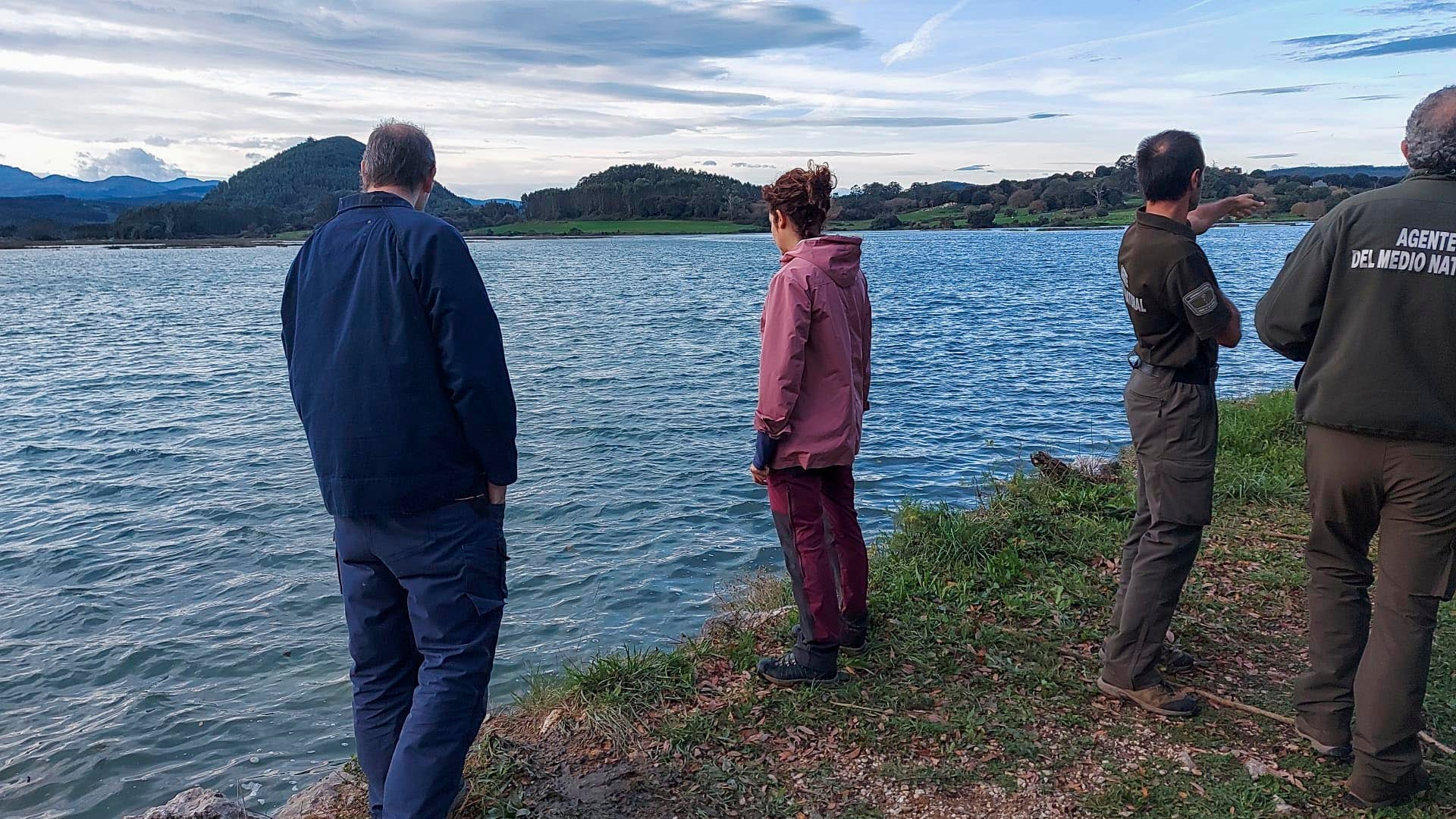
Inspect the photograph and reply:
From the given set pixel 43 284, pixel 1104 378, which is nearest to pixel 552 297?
pixel 1104 378

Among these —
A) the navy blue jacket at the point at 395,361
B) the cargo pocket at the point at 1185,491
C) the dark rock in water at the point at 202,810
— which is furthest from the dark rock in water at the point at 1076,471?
the dark rock in water at the point at 202,810

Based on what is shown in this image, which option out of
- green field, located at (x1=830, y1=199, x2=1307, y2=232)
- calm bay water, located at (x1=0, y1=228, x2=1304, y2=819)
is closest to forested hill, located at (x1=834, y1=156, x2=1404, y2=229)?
green field, located at (x1=830, y1=199, x2=1307, y2=232)

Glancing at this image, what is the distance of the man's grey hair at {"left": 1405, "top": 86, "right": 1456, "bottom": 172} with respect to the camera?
150 inches

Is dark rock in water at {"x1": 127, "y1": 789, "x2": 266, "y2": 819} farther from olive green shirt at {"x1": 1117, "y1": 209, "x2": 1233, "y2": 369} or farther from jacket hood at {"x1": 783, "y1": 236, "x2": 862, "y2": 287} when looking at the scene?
olive green shirt at {"x1": 1117, "y1": 209, "x2": 1233, "y2": 369}

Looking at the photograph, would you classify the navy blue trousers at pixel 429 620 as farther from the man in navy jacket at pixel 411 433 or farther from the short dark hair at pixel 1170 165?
the short dark hair at pixel 1170 165

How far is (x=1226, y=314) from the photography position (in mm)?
4414

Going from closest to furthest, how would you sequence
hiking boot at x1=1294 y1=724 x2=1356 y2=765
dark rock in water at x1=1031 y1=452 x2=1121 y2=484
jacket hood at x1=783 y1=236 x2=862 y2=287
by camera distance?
hiking boot at x1=1294 y1=724 x2=1356 y2=765, jacket hood at x1=783 y1=236 x2=862 y2=287, dark rock in water at x1=1031 y1=452 x2=1121 y2=484

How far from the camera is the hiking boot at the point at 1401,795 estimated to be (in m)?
4.03

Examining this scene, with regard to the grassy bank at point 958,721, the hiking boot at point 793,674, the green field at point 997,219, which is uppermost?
the green field at point 997,219

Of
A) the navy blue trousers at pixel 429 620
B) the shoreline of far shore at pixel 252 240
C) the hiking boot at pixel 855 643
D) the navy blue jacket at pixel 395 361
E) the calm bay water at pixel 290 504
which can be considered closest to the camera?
the navy blue jacket at pixel 395 361

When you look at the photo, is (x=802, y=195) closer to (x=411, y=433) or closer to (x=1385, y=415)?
(x=411, y=433)

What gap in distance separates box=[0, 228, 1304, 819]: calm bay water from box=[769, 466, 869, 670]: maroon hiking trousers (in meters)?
3.42

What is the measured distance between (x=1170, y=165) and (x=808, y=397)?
208cm

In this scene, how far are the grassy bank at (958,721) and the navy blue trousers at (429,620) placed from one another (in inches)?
25.4
